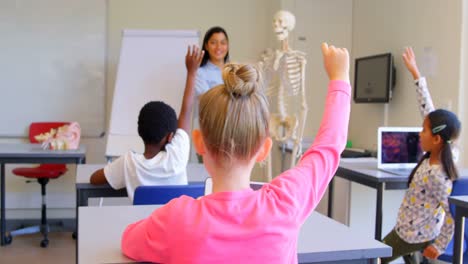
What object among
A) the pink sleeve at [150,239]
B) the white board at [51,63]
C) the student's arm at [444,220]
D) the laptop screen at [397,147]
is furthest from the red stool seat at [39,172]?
the pink sleeve at [150,239]

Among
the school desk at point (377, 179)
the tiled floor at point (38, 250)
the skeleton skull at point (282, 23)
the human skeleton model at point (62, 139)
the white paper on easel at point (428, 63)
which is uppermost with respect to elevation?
the skeleton skull at point (282, 23)

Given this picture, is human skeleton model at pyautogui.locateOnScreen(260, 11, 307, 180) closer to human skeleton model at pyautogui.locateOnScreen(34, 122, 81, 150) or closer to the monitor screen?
the monitor screen

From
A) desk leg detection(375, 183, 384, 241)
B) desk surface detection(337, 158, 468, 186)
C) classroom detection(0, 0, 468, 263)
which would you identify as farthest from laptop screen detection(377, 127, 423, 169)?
classroom detection(0, 0, 468, 263)

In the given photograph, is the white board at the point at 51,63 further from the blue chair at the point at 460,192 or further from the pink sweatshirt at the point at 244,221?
the pink sweatshirt at the point at 244,221

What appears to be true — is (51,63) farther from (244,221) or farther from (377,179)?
(244,221)

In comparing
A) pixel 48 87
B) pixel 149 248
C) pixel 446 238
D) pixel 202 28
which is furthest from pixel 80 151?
→ pixel 149 248

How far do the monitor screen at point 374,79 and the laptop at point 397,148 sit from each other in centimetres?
89

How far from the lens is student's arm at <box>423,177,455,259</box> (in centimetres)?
263

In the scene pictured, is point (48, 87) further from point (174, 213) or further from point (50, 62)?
point (174, 213)

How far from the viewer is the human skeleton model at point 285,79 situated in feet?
13.6

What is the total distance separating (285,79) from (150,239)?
3208 millimetres

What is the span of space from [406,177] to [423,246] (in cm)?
61

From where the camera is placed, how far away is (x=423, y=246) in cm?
270

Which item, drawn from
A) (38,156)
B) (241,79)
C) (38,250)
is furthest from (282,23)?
(241,79)
